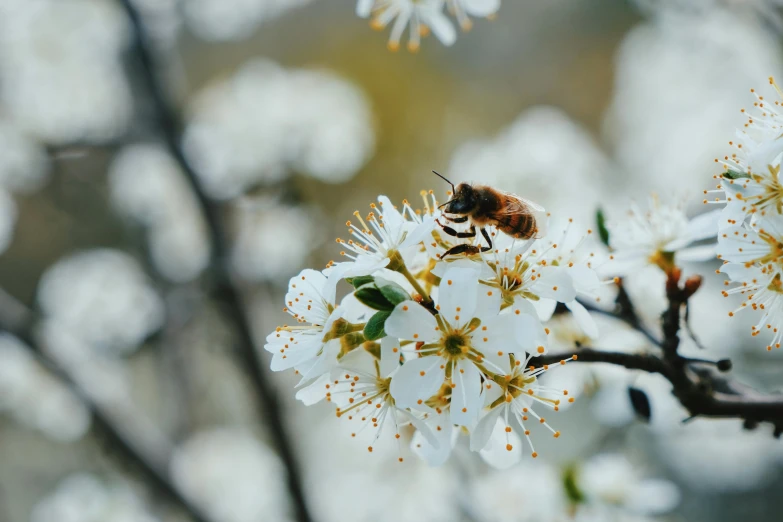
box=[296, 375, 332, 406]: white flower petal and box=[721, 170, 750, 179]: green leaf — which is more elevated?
box=[721, 170, 750, 179]: green leaf

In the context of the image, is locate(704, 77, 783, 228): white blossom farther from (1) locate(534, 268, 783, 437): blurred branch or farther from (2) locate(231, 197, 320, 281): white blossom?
(2) locate(231, 197, 320, 281): white blossom

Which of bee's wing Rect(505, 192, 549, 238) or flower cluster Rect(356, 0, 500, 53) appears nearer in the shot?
bee's wing Rect(505, 192, 549, 238)

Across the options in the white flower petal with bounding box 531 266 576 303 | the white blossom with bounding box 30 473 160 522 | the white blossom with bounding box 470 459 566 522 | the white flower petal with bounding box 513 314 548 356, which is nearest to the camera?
the white flower petal with bounding box 513 314 548 356

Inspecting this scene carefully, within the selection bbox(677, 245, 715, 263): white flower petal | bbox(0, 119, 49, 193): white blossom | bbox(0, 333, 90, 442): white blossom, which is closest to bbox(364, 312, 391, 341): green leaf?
bbox(677, 245, 715, 263): white flower petal

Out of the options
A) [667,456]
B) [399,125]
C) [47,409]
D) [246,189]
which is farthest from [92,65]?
[667,456]

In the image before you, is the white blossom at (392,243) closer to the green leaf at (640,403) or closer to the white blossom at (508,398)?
the white blossom at (508,398)

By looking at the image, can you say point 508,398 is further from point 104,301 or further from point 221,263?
point 104,301
